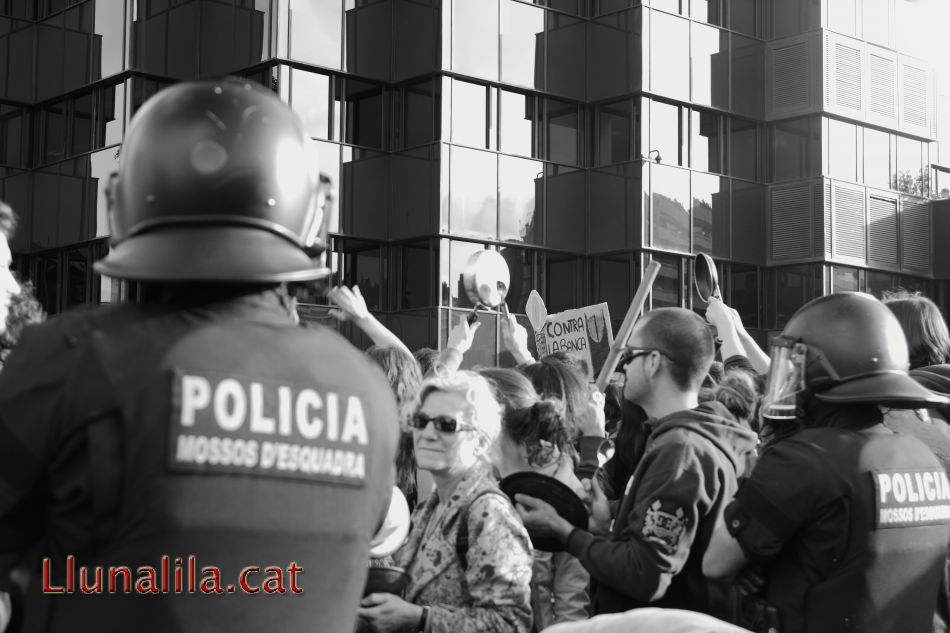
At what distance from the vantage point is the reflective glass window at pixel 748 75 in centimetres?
2480

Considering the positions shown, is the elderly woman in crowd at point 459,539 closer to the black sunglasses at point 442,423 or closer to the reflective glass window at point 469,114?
the black sunglasses at point 442,423

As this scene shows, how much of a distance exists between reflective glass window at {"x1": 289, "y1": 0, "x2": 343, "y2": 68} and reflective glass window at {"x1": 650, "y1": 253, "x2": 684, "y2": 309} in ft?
21.9

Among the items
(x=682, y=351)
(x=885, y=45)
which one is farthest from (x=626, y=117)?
(x=682, y=351)

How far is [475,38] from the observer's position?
21.4 m

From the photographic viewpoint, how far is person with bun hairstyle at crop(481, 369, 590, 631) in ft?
16.5

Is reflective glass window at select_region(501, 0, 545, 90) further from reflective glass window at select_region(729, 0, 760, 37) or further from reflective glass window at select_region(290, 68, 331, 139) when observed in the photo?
reflective glass window at select_region(729, 0, 760, 37)

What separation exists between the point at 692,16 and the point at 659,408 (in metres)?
20.1

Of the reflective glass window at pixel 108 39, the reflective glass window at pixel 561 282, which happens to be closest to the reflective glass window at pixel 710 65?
the reflective glass window at pixel 561 282

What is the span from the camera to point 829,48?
81.0 feet

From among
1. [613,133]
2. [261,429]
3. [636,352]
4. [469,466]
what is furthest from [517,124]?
[261,429]

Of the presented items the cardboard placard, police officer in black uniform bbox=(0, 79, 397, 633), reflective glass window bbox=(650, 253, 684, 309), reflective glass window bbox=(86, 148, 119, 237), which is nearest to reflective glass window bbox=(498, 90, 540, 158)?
reflective glass window bbox=(650, 253, 684, 309)

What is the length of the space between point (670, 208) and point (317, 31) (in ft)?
22.2

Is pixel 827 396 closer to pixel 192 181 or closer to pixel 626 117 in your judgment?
pixel 192 181

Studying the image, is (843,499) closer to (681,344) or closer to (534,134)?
(681,344)
